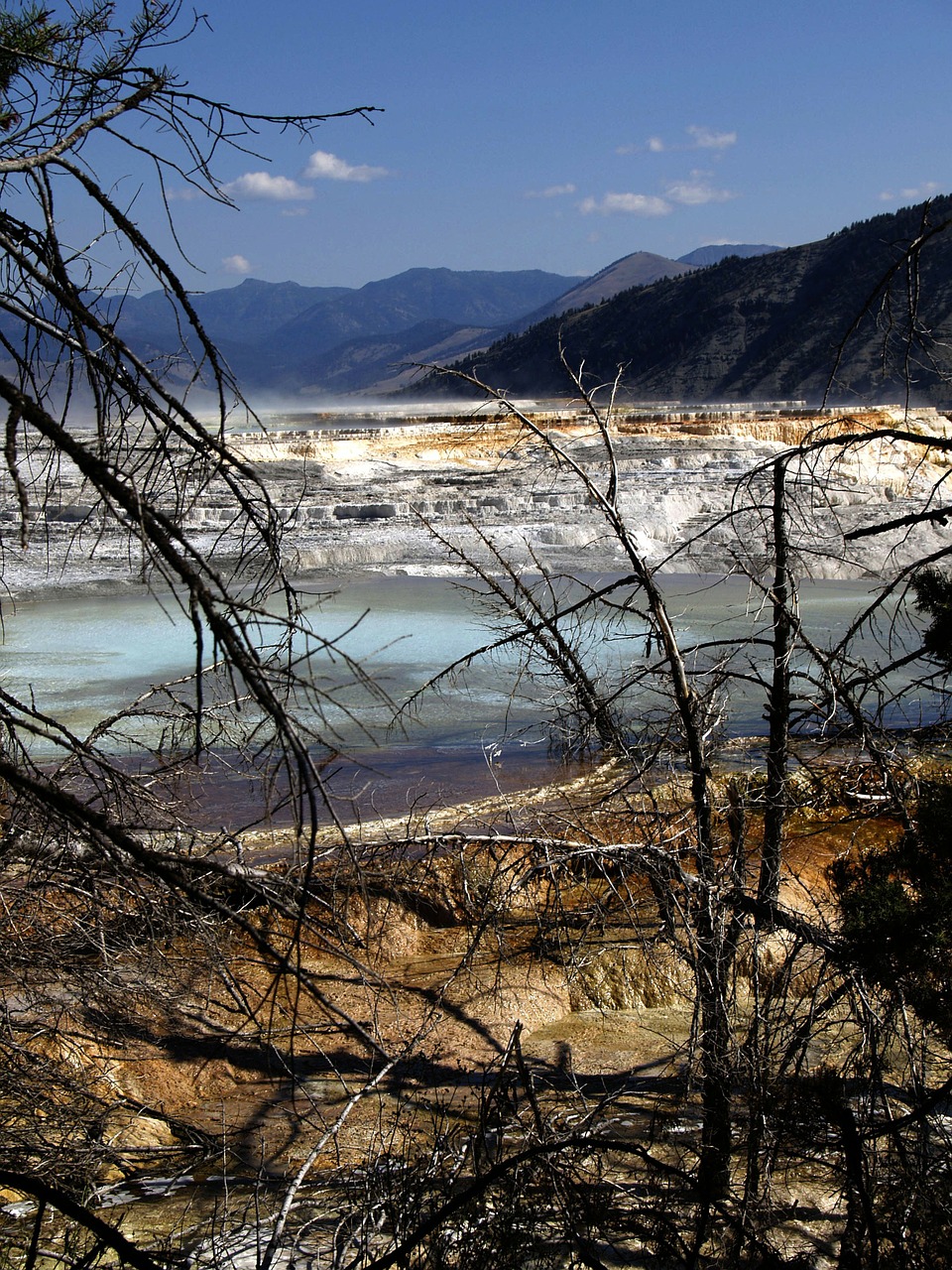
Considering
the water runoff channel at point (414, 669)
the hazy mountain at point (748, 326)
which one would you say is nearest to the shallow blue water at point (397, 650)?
the water runoff channel at point (414, 669)

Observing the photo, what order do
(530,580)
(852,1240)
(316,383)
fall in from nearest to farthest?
1. (852,1240)
2. (530,580)
3. (316,383)

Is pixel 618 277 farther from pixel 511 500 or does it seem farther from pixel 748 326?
pixel 511 500

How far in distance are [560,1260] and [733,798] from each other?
2.01m

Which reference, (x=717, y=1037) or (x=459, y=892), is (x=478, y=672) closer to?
(x=459, y=892)

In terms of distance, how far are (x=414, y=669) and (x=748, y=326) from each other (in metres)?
50.8

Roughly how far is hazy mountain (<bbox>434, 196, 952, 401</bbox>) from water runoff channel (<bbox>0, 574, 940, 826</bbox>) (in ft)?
114

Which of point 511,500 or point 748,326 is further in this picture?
point 748,326

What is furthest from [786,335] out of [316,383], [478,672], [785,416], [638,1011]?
[316,383]

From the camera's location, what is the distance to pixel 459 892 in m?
7.09

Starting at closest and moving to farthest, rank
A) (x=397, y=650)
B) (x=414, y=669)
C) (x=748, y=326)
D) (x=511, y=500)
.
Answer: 1. (x=414, y=669)
2. (x=397, y=650)
3. (x=511, y=500)
4. (x=748, y=326)

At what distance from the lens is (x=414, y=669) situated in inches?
485

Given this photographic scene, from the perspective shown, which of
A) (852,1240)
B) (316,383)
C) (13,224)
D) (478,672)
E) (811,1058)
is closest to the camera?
(13,224)

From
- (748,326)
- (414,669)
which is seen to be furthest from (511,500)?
(748,326)

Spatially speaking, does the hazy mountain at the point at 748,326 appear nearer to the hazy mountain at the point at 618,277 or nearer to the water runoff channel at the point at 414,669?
the water runoff channel at the point at 414,669
